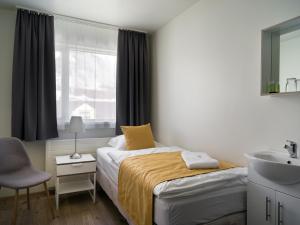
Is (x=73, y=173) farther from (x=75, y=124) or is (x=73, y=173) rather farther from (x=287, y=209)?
(x=287, y=209)

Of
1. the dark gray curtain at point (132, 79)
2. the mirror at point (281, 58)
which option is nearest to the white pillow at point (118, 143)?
the dark gray curtain at point (132, 79)

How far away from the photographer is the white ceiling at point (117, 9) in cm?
277

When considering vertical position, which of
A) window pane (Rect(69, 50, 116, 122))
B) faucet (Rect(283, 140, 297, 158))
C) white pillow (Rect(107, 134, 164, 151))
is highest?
window pane (Rect(69, 50, 116, 122))

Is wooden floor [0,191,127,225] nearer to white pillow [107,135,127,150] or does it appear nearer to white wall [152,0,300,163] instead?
white pillow [107,135,127,150]

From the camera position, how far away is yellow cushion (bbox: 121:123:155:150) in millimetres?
2967

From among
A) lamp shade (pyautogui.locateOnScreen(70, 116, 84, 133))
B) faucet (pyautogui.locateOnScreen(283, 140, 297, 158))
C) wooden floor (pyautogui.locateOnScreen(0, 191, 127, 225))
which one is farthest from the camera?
lamp shade (pyautogui.locateOnScreen(70, 116, 84, 133))

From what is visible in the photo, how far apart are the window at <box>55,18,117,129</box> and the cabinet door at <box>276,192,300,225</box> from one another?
2669 mm

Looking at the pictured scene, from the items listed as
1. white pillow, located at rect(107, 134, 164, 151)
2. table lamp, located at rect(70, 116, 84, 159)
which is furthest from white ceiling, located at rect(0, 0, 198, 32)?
white pillow, located at rect(107, 134, 164, 151)

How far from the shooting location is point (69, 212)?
2576mm

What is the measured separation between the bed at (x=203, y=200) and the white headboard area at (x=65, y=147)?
197 cm

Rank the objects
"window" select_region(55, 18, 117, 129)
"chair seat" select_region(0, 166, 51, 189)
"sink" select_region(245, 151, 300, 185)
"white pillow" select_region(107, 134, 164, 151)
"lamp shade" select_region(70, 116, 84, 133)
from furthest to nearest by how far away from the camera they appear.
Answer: "window" select_region(55, 18, 117, 129)
"white pillow" select_region(107, 134, 164, 151)
"lamp shade" select_region(70, 116, 84, 133)
"chair seat" select_region(0, 166, 51, 189)
"sink" select_region(245, 151, 300, 185)

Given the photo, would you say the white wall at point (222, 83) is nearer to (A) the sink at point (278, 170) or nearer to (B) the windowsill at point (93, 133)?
(A) the sink at point (278, 170)

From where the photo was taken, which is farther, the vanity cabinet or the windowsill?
the windowsill

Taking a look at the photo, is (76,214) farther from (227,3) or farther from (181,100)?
(227,3)
